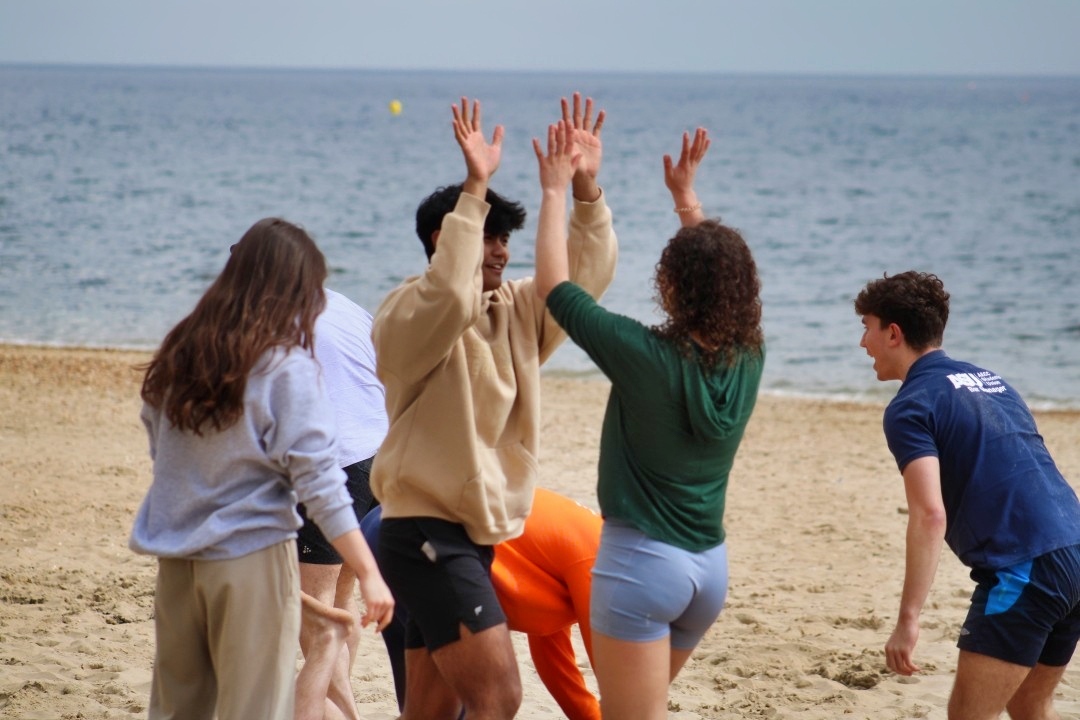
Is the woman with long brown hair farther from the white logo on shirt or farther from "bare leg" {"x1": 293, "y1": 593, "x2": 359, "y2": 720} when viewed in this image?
the white logo on shirt

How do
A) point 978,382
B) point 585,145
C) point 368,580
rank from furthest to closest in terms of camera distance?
1. point 978,382
2. point 585,145
3. point 368,580

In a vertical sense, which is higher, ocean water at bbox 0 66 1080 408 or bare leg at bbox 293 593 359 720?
bare leg at bbox 293 593 359 720

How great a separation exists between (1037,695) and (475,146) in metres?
2.43

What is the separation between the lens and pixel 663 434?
307 cm

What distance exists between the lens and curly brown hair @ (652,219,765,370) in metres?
3.07

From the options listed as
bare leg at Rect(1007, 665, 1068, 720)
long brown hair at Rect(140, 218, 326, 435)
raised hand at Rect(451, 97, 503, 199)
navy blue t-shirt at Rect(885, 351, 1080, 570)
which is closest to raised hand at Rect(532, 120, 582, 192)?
raised hand at Rect(451, 97, 503, 199)

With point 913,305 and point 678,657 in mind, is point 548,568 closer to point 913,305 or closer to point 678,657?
point 678,657

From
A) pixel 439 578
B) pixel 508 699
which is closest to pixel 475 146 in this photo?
pixel 439 578

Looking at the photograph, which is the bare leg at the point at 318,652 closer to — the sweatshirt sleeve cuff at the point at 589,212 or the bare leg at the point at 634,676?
the bare leg at the point at 634,676

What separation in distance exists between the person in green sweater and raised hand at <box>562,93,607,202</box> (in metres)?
0.34

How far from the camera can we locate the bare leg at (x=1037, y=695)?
379 cm

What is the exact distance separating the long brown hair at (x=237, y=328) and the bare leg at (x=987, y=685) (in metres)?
2.09

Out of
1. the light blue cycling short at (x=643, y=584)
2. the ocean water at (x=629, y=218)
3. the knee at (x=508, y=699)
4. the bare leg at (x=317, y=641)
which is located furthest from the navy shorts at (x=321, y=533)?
the ocean water at (x=629, y=218)

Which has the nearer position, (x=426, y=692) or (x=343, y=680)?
(x=426, y=692)
